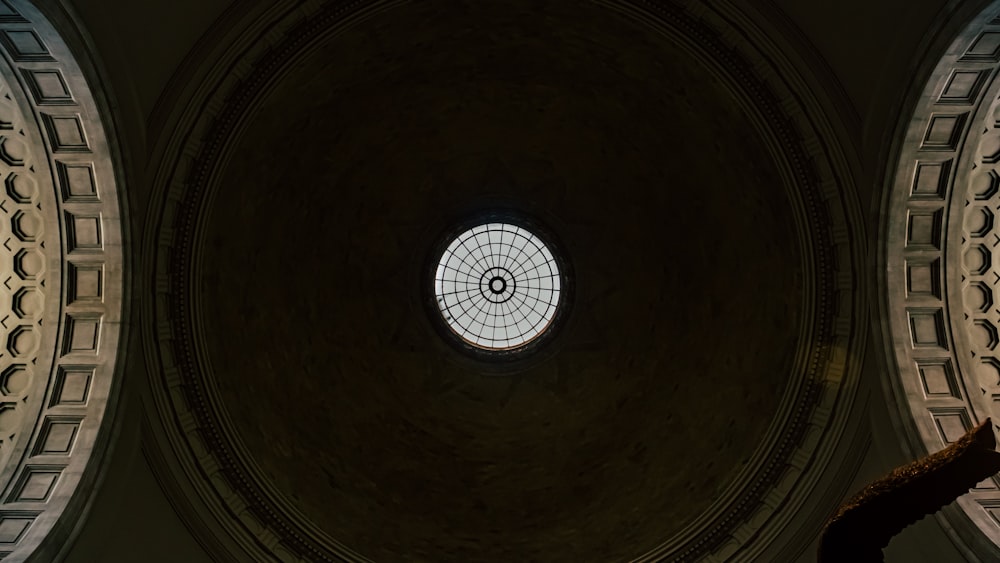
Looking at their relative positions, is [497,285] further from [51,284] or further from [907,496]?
[907,496]

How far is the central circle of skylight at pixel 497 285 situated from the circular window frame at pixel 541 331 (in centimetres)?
28

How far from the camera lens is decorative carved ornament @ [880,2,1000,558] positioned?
1248 cm

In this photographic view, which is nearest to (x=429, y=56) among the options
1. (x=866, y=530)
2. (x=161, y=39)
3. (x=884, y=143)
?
(x=161, y=39)

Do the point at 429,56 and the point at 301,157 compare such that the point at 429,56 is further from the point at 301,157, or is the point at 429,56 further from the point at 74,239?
the point at 74,239

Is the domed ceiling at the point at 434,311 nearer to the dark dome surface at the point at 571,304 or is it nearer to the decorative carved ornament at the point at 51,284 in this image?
the dark dome surface at the point at 571,304

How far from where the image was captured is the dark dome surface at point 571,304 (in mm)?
16203

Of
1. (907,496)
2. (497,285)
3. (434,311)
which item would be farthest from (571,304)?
(907,496)

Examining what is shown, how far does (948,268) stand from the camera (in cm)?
1352

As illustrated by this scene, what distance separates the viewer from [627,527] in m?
17.3

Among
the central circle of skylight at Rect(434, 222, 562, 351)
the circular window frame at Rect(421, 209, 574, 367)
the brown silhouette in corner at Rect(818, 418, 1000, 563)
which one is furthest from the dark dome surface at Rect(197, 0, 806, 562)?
the brown silhouette in corner at Rect(818, 418, 1000, 563)

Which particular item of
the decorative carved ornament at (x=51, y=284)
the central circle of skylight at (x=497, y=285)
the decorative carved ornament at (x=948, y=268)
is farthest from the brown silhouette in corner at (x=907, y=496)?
the central circle of skylight at (x=497, y=285)

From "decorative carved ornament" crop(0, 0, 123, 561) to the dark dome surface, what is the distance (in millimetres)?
2214

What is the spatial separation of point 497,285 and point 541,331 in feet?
6.26

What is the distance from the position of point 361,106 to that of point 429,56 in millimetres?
1900
